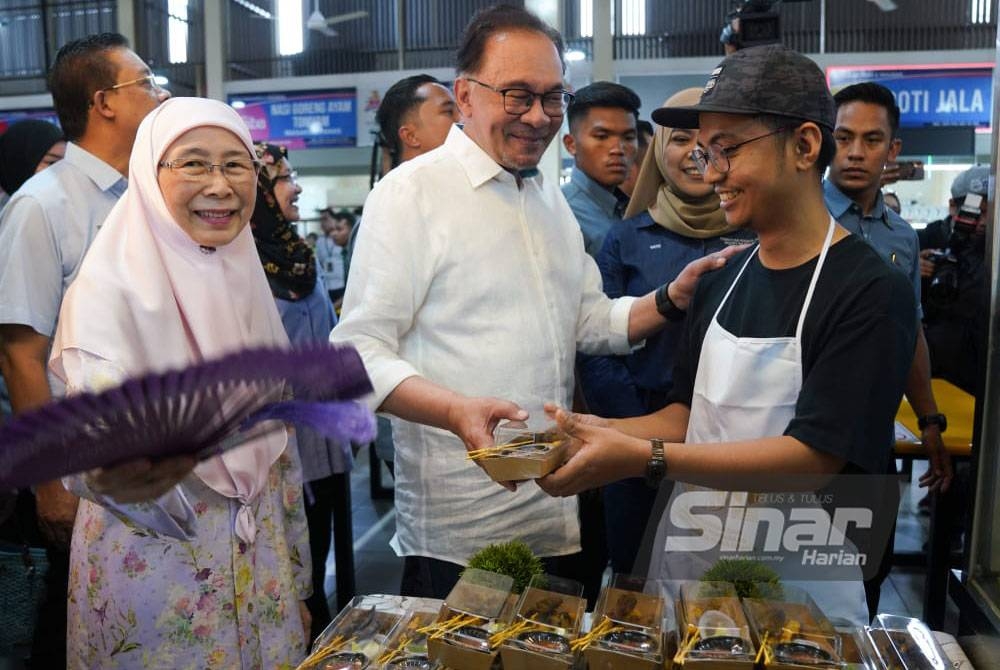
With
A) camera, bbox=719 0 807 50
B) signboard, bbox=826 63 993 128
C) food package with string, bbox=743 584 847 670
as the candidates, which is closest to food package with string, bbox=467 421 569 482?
food package with string, bbox=743 584 847 670

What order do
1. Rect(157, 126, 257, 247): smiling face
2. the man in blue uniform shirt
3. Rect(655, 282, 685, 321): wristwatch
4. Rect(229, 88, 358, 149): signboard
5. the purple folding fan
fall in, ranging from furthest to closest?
1. Rect(229, 88, 358, 149): signboard
2. the man in blue uniform shirt
3. Rect(655, 282, 685, 321): wristwatch
4. Rect(157, 126, 257, 247): smiling face
5. the purple folding fan

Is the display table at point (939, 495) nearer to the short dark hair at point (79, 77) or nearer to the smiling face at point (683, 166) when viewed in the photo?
the smiling face at point (683, 166)

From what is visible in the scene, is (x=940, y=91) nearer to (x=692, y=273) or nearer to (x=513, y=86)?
(x=692, y=273)

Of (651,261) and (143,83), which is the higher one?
(143,83)

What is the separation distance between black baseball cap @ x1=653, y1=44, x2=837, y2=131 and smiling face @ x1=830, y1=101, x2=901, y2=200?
1.42 meters

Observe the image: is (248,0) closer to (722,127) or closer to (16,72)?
(16,72)

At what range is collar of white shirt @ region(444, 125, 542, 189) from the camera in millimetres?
1910

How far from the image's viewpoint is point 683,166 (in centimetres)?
241

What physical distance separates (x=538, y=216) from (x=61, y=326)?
98 centimetres

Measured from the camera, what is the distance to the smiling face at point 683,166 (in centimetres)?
239

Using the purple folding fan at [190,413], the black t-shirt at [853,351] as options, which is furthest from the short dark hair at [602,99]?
the purple folding fan at [190,413]

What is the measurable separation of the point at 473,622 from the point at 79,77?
1.97 m

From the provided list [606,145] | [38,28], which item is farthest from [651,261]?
[38,28]

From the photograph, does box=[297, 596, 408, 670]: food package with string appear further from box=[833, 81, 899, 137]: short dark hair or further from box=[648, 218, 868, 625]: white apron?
box=[833, 81, 899, 137]: short dark hair
